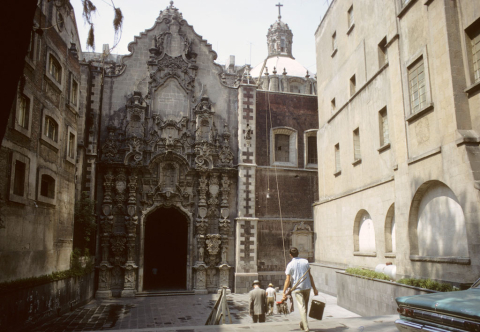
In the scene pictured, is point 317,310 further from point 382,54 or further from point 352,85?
point 352,85

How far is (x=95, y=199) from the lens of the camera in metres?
23.1

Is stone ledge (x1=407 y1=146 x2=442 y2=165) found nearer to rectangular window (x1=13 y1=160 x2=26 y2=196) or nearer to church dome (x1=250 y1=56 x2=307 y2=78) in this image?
rectangular window (x1=13 y1=160 x2=26 y2=196)

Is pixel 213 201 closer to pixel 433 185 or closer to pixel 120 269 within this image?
pixel 120 269

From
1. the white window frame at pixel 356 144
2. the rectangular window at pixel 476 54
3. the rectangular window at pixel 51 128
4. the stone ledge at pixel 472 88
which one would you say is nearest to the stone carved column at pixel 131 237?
the rectangular window at pixel 51 128

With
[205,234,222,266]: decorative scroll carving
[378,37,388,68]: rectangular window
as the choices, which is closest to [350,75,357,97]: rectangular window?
[378,37,388,68]: rectangular window

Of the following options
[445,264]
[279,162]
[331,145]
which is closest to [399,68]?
[445,264]

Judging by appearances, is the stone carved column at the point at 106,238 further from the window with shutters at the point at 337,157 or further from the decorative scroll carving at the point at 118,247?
the window with shutters at the point at 337,157

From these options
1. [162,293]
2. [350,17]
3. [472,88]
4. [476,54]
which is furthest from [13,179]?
[350,17]

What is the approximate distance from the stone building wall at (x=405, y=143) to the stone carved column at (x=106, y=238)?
39.2 ft

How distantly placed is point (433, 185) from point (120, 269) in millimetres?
17050

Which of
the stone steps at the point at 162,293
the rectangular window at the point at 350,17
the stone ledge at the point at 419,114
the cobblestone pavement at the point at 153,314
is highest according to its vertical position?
the rectangular window at the point at 350,17

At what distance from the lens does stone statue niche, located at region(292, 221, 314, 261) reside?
2516cm

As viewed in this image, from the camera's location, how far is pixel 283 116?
88.0 feet

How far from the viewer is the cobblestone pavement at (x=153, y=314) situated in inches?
577
